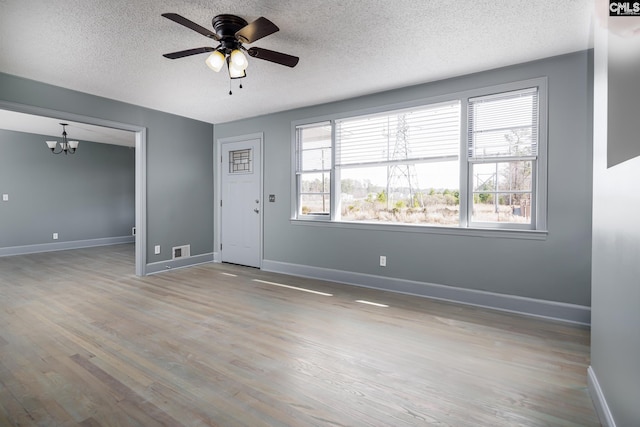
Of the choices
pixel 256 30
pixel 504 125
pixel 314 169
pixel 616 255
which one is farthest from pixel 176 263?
pixel 616 255

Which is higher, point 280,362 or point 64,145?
point 64,145

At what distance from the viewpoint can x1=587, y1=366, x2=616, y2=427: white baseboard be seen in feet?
5.08

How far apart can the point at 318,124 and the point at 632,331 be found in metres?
4.09

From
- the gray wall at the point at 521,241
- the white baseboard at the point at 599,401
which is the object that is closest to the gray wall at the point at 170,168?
the gray wall at the point at 521,241

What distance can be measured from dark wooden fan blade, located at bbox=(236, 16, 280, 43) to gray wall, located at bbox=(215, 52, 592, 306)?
216 cm

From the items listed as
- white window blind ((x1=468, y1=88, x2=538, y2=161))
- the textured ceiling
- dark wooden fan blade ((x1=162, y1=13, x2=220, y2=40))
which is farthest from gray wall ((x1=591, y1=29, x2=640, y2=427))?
dark wooden fan blade ((x1=162, y1=13, x2=220, y2=40))

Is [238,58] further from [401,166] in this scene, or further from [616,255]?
[616,255]

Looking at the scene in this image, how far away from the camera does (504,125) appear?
3.37 meters

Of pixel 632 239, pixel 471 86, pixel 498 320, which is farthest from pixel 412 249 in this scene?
pixel 632 239

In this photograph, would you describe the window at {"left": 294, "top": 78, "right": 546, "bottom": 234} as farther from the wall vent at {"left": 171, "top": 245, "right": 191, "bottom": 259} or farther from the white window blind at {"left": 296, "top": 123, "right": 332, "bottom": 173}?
the wall vent at {"left": 171, "top": 245, "right": 191, "bottom": 259}

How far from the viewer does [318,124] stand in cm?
473

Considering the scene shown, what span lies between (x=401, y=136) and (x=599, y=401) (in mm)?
3113

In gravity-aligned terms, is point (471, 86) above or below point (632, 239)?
above

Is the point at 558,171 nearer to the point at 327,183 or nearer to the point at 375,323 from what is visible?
the point at 375,323
